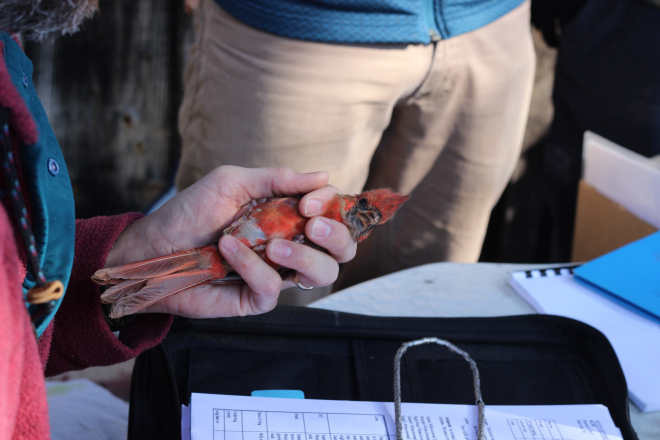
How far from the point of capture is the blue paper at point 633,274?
36.9 inches

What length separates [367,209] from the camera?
74cm

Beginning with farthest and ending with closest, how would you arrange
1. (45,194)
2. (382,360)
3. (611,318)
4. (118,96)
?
(118,96)
(611,318)
(382,360)
(45,194)

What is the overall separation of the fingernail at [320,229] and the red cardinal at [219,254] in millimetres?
24

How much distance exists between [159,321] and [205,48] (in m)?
0.61

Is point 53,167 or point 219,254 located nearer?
point 53,167

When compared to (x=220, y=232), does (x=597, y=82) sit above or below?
above

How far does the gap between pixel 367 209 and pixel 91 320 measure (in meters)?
0.41

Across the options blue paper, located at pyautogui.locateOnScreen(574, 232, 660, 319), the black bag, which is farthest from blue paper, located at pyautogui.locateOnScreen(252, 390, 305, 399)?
blue paper, located at pyautogui.locateOnScreen(574, 232, 660, 319)

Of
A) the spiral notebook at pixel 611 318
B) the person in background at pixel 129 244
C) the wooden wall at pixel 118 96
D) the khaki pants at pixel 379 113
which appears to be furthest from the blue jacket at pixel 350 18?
the wooden wall at pixel 118 96

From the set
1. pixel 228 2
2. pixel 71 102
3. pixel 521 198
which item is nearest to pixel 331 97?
pixel 228 2

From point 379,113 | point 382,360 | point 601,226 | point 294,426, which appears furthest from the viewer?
point 601,226

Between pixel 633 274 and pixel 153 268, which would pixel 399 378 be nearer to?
pixel 153 268

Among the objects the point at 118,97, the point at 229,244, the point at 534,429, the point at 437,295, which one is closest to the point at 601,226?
the point at 437,295

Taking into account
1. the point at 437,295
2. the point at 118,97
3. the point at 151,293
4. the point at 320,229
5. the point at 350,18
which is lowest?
the point at 118,97
